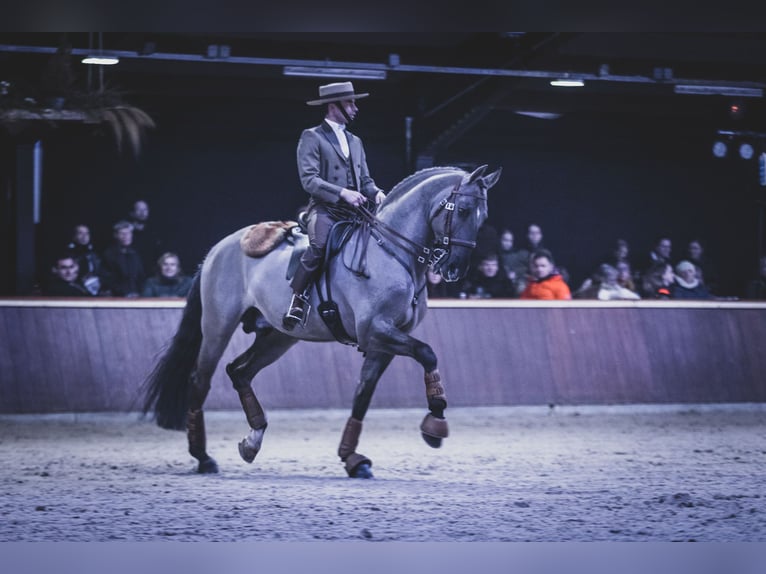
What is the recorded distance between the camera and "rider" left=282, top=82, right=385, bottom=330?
27.1 ft

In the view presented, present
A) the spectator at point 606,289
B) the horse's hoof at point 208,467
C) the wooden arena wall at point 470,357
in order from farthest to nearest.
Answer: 1. the spectator at point 606,289
2. the wooden arena wall at point 470,357
3. the horse's hoof at point 208,467

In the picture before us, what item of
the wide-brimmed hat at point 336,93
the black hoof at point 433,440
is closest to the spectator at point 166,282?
the wide-brimmed hat at point 336,93

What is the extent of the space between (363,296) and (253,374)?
1322 mm

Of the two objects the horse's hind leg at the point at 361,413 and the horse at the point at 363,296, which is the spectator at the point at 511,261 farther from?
the horse's hind leg at the point at 361,413

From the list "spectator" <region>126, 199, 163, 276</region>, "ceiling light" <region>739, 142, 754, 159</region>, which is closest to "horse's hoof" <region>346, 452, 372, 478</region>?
"spectator" <region>126, 199, 163, 276</region>

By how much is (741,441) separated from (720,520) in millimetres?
4419

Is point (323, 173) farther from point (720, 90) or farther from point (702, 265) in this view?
point (720, 90)

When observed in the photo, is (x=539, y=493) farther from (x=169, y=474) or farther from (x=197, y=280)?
(x=197, y=280)

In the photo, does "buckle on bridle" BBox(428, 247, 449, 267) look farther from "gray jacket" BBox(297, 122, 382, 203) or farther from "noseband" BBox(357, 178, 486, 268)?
"gray jacket" BBox(297, 122, 382, 203)

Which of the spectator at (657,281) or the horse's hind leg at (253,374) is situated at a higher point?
the spectator at (657,281)

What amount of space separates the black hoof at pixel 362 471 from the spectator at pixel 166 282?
5.18 m

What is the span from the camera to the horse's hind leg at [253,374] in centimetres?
855

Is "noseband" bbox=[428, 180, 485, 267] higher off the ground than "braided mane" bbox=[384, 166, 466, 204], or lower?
lower

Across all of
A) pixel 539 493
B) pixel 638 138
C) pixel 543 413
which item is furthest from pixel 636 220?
pixel 539 493
